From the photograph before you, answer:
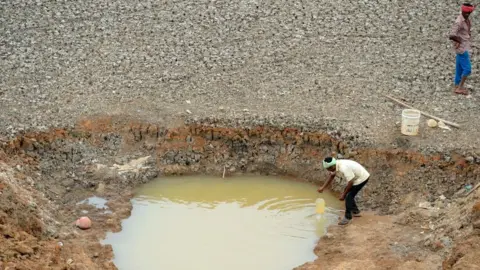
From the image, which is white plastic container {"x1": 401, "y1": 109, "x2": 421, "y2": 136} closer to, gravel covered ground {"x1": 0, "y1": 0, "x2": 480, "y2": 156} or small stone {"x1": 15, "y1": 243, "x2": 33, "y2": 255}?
gravel covered ground {"x1": 0, "y1": 0, "x2": 480, "y2": 156}

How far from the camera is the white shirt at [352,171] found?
355 inches

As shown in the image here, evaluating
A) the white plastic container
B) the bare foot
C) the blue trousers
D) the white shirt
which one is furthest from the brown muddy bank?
the blue trousers

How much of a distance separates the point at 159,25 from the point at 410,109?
17.5 ft

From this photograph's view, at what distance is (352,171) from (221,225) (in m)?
2.00

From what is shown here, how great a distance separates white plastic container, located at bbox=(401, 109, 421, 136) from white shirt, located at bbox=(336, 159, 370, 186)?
1.49 metres

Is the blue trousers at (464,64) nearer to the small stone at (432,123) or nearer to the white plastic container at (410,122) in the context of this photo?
the small stone at (432,123)

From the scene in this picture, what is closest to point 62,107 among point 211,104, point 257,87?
point 211,104

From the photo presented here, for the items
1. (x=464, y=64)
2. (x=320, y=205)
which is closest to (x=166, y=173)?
(x=320, y=205)

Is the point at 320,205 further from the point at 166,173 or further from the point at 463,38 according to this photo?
the point at 463,38

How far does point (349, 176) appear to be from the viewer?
901 cm

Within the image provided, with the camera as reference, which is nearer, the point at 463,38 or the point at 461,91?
the point at 463,38

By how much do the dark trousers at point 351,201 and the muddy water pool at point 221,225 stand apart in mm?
323

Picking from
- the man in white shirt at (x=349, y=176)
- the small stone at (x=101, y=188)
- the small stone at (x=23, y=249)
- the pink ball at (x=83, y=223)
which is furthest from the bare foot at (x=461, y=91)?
the small stone at (x=23, y=249)

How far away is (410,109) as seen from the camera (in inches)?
420
